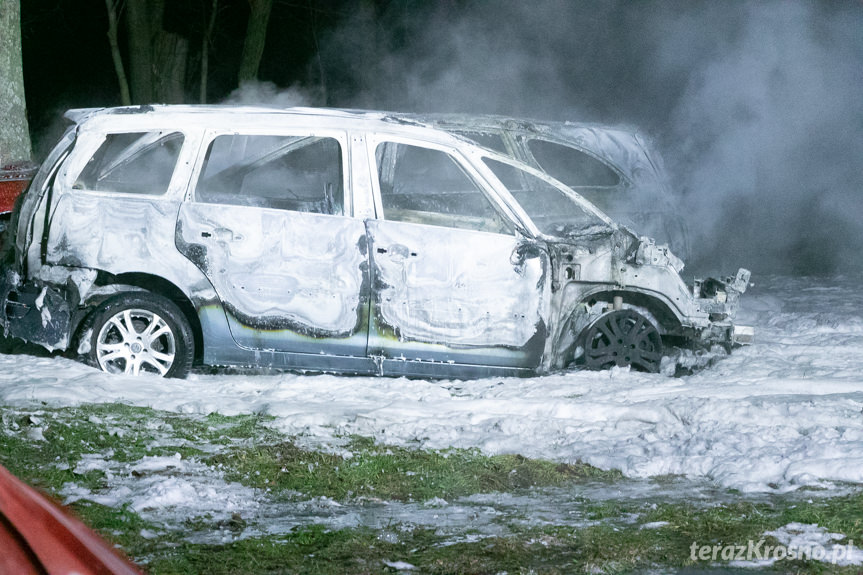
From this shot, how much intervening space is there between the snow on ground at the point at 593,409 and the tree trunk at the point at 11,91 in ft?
15.2

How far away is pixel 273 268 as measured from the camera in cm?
695

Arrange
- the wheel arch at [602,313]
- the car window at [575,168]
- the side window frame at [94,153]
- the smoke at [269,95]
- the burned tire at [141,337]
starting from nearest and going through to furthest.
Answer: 1. the burned tire at [141,337]
2. the side window frame at [94,153]
3. the wheel arch at [602,313]
4. the car window at [575,168]
5. the smoke at [269,95]

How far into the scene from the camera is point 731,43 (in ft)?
58.0

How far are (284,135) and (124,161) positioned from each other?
3.65 ft

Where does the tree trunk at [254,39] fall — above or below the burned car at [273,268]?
above

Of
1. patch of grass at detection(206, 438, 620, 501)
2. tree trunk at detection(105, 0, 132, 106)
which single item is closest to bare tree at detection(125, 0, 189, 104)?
tree trunk at detection(105, 0, 132, 106)

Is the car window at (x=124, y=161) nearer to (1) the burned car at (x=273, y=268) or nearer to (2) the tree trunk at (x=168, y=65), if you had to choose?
(1) the burned car at (x=273, y=268)

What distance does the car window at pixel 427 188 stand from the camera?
7543 mm

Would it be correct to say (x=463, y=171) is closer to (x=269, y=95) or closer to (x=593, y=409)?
(x=593, y=409)

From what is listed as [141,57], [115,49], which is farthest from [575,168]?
[115,49]

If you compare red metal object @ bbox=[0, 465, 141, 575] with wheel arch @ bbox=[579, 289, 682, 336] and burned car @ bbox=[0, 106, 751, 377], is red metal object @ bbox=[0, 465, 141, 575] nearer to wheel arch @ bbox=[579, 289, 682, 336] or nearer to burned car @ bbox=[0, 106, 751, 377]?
burned car @ bbox=[0, 106, 751, 377]

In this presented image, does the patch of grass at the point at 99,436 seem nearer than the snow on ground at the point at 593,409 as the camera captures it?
Yes

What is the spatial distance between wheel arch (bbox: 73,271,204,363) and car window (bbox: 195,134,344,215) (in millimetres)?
629

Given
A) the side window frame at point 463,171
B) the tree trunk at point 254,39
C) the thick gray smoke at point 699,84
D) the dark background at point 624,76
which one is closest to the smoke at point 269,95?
the dark background at point 624,76
